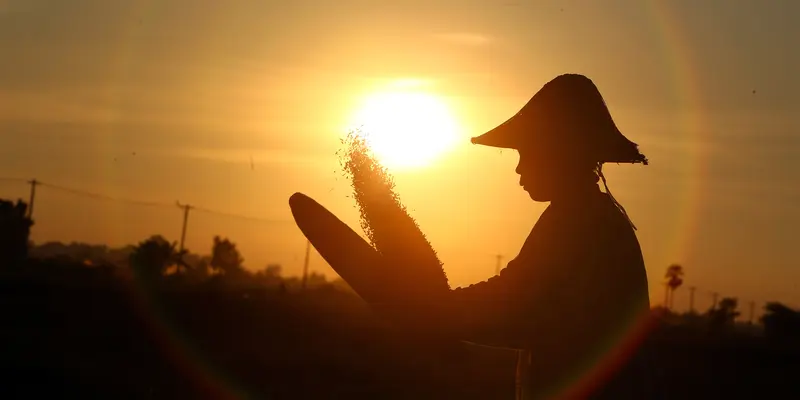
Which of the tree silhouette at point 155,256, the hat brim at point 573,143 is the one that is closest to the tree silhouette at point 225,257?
the tree silhouette at point 155,256

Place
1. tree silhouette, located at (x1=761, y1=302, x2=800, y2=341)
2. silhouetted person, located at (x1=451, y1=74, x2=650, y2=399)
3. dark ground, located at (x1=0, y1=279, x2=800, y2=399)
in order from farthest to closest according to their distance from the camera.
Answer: tree silhouette, located at (x1=761, y1=302, x2=800, y2=341), dark ground, located at (x1=0, y1=279, x2=800, y2=399), silhouetted person, located at (x1=451, y1=74, x2=650, y2=399)

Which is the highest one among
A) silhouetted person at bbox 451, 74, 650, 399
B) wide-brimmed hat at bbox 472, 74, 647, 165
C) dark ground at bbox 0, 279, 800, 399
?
wide-brimmed hat at bbox 472, 74, 647, 165

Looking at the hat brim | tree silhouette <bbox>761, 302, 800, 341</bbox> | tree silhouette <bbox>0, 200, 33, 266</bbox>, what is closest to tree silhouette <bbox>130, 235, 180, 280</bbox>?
tree silhouette <bbox>0, 200, 33, 266</bbox>

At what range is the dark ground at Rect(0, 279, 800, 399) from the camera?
26.4m

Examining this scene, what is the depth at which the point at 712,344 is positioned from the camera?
60812mm

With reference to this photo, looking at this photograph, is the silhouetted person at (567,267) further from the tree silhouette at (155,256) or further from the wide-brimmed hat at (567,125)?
the tree silhouette at (155,256)

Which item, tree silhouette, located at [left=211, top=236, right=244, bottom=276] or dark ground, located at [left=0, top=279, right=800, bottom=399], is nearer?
dark ground, located at [left=0, top=279, right=800, bottom=399]

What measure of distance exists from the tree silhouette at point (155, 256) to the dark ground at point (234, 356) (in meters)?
24.8

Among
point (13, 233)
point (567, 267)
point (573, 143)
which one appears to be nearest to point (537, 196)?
point (573, 143)

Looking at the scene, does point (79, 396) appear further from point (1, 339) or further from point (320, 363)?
point (320, 363)

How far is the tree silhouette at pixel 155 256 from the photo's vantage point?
3437 inches

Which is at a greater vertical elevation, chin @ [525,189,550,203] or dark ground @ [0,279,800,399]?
chin @ [525,189,550,203]

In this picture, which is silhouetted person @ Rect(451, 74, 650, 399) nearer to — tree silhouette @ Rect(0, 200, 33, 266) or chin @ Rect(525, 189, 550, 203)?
chin @ Rect(525, 189, 550, 203)

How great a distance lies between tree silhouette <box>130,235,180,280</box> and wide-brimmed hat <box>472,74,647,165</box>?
3254 inches
